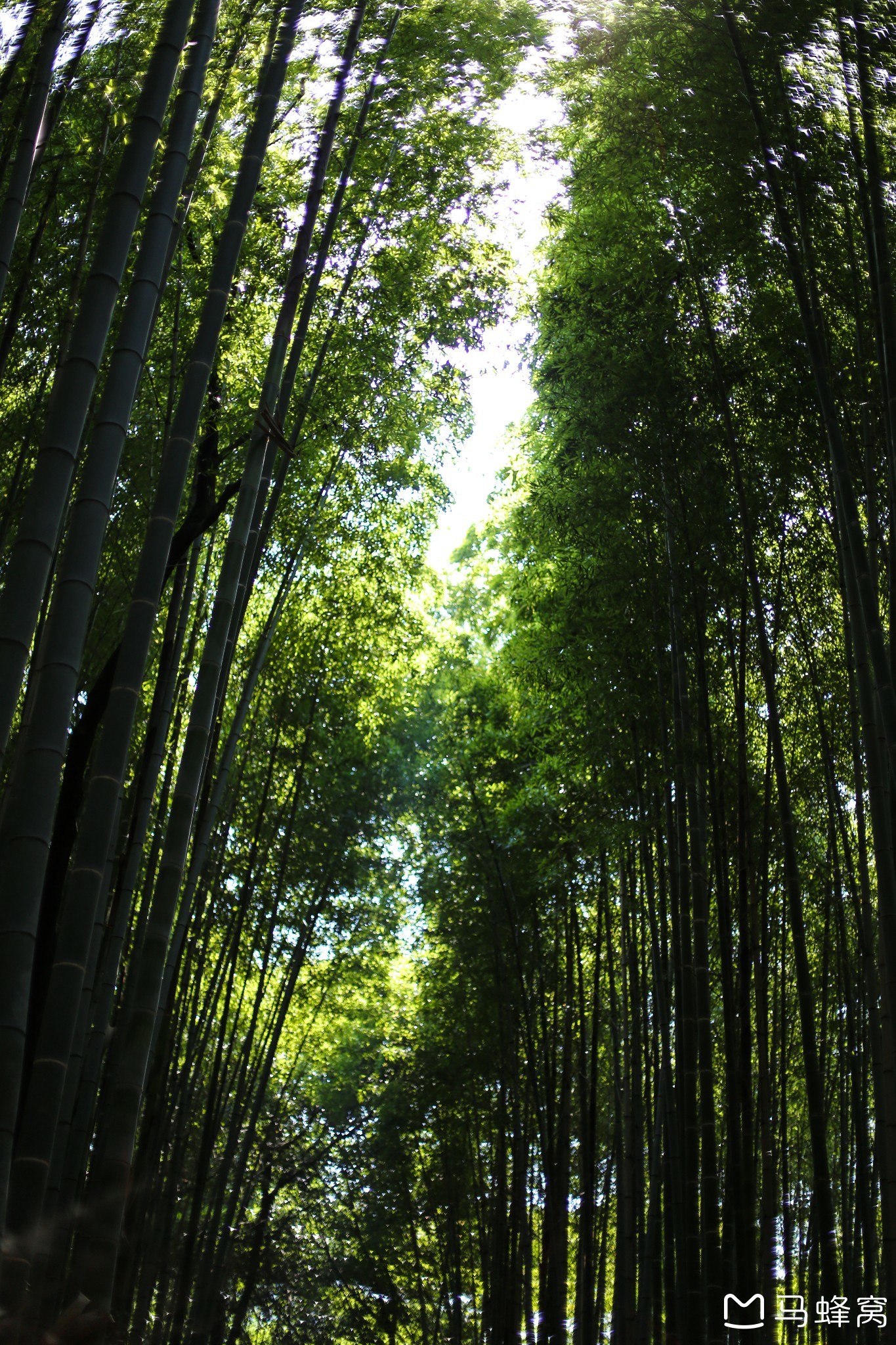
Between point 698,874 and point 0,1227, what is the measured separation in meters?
3.09

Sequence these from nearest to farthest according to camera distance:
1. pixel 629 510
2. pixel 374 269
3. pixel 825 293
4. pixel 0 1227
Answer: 1. pixel 0 1227
2. pixel 825 293
3. pixel 374 269
4. pixel 629 510

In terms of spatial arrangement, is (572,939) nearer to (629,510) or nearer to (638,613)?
(638,613)

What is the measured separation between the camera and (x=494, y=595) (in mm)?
8094

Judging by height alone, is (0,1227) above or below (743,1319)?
above

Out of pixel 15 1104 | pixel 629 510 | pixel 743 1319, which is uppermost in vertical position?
pixel 629 510

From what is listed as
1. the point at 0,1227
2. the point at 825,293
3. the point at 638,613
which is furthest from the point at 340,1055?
the point at 0,1227

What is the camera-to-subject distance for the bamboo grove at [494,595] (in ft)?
6.38

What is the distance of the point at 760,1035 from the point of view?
404 cm

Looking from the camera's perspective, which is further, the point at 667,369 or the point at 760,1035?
the point at 667,369

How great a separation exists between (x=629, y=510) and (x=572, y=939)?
2486mm

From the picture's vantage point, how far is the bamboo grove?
1.94 m

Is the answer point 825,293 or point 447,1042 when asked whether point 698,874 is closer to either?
point 825,293

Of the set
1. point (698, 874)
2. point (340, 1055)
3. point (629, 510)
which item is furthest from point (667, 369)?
point (340, 1055)

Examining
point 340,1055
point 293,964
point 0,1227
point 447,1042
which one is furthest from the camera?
point 340,1055
